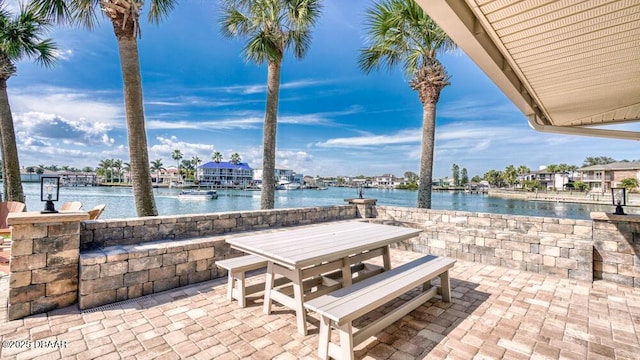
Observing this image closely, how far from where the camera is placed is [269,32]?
6.74m

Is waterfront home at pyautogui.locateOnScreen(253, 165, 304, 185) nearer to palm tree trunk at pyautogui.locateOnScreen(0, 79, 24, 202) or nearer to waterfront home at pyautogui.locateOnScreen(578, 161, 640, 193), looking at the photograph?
waterfront home at pyautogui.locateOnScreen(578, 161, 640, 193)

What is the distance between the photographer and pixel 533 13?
1874 mm

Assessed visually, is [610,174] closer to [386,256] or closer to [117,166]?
[386,256]

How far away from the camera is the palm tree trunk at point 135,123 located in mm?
4949

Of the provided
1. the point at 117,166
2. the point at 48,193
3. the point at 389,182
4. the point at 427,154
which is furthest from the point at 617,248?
the point at 117,166

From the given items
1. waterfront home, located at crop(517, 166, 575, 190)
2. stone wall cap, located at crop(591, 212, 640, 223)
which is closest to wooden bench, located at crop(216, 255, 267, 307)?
stone wall cap, located at crop(591, 212, 640, 223)

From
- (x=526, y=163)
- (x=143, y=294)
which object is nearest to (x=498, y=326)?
(x=143, y=294)

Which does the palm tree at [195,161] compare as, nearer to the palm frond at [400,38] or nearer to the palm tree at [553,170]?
the palm frond at [400,38]

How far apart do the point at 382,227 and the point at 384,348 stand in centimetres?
174

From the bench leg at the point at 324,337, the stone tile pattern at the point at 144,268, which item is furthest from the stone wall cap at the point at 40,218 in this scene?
the bench leg at the point at 324,337

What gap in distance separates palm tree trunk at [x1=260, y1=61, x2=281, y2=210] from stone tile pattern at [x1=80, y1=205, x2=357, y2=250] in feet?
5.32

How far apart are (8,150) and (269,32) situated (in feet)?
26.0

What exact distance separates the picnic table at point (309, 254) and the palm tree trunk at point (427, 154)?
4.62 meters

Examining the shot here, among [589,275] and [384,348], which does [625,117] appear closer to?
[589,275]
